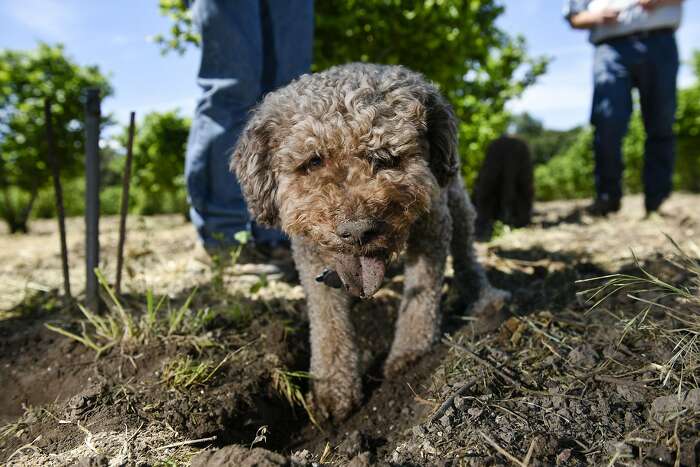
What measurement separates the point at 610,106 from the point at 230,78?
5072 millimetres

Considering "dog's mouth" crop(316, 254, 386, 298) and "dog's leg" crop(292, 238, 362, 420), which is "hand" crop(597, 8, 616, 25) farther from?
"dog's mouth" crop(316, 254, 386, 298)

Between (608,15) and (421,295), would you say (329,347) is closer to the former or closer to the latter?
(421,295)

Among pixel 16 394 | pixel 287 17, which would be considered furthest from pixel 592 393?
pixel 287 17

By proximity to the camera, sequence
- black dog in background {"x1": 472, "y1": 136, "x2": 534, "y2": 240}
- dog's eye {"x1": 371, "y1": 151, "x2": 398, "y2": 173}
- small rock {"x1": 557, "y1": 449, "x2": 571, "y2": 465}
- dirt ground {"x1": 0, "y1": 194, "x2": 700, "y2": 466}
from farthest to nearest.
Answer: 1. black dog in background {"x1": 472, "y1": 136, "x2": 534, "y2": 240}
2. dog's eye {"x1": 371, "y1": 151, "x2": 398, "y2": 173}
3. dirt ground {"x1": 0, "y1": 194, "x2": 700, "y2": 466}
4. small rock {"x1": 557, "y1": 449, "x2": 571, "y2": 465}

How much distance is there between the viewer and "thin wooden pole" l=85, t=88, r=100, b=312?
3029 mm

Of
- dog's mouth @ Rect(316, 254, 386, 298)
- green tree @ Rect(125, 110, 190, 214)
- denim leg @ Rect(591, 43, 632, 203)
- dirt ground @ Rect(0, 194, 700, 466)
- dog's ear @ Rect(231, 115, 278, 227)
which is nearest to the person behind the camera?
dirt ground @ Rect(0, 194, 700, 466)

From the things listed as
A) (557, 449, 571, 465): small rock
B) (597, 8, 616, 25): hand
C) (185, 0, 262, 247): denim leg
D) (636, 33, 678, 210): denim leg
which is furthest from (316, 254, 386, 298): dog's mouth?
(636, 33, 678, 210): denim leg

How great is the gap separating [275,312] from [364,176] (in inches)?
61.0

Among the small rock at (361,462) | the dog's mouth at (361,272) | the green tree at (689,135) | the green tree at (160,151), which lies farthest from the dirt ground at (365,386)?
the green tree at (689,135)

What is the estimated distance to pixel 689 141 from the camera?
51.0 feet

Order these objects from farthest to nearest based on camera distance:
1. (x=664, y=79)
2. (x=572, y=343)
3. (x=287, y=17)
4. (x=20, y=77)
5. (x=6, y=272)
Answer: (x=20, y=77) < (x=664, y=79) < (x=6, y=272) < (x=287, y=17) < (x=572, y=343)

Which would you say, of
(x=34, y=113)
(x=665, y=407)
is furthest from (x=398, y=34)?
(x=34, y=113)

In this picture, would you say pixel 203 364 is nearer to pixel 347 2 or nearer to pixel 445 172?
pixel 445 172

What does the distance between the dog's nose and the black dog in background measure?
4.65 m
